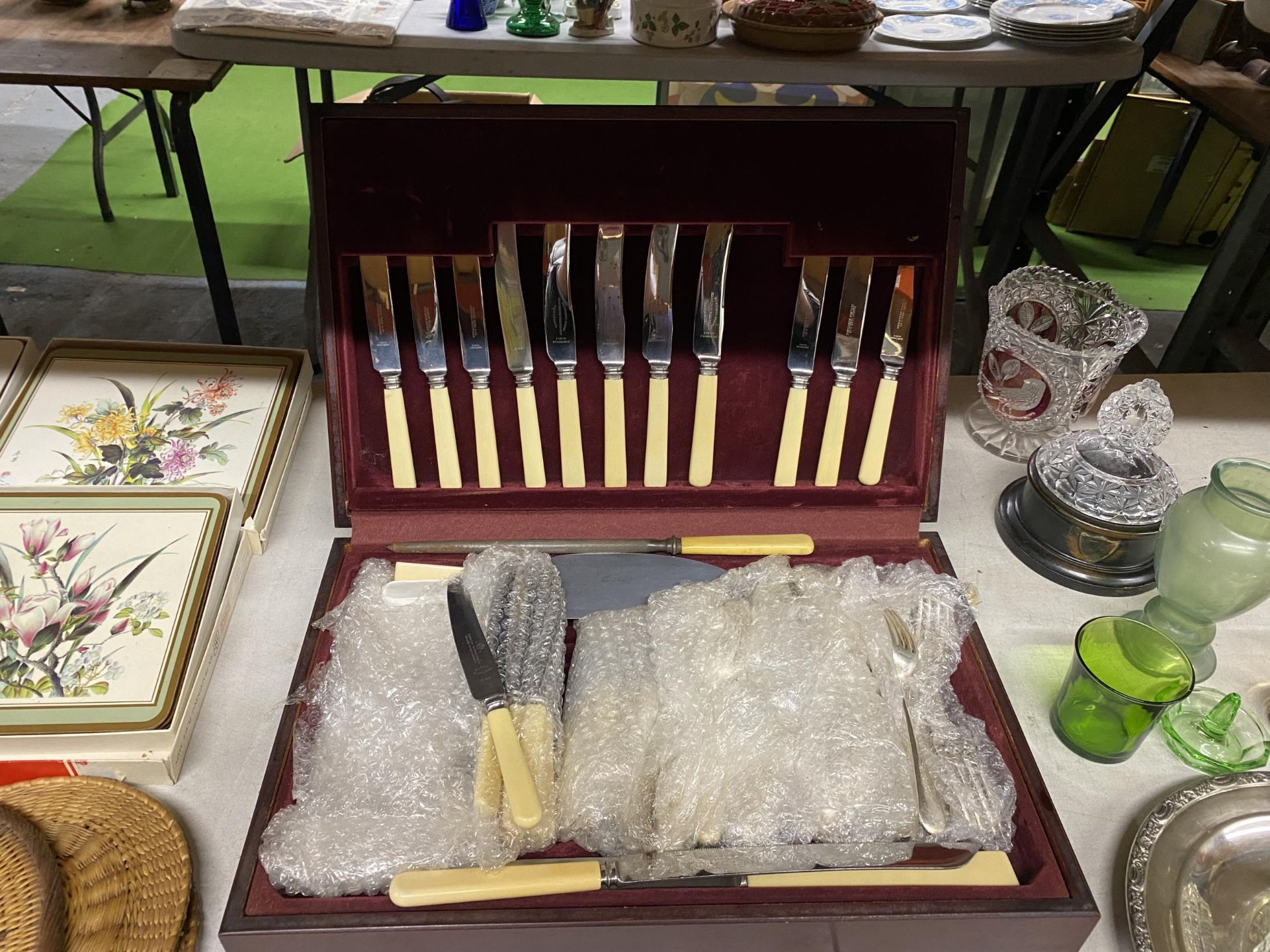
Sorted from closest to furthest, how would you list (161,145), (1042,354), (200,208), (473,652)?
1. (473,652)
2. (1042,354)
3. (200,208)
4. (161,145)

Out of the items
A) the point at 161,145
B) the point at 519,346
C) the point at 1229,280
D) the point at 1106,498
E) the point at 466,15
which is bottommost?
the point at 161,145

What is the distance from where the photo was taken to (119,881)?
0.55m

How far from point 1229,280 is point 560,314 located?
1.24 metres

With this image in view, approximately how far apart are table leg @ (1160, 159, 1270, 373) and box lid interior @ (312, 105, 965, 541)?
0.92 m

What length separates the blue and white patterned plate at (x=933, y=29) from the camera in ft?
3.68

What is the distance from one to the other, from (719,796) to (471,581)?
0.27 metres

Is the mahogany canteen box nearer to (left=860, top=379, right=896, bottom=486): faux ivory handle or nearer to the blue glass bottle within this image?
(left=860, top=379, right=896, bottom=486): faux ivory handle

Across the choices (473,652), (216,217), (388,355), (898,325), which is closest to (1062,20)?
(898,325)

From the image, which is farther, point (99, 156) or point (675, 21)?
point (99, 156)

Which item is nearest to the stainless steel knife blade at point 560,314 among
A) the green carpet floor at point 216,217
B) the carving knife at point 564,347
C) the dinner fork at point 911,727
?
the carving knife at point 564,347

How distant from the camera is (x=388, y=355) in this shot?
2.47 feet

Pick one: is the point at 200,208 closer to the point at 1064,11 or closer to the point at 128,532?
the point at 128,532

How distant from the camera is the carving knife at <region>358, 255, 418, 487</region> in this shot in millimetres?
733

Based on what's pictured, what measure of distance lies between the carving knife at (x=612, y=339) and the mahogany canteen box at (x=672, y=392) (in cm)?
1
